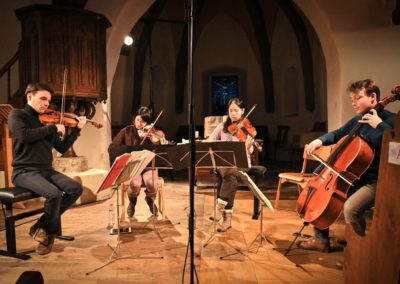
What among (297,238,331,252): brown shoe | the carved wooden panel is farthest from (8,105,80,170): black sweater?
(297,238,331,252): brown shoe

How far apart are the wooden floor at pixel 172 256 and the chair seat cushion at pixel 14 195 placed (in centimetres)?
48

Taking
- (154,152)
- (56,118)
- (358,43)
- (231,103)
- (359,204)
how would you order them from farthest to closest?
1. (358,43)
2. (231,103)
3. (56,118)
4. (154,152)
5. (359,204)

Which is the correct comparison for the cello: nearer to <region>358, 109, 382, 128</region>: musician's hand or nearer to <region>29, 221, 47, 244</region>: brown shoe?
<region>358, 109, 382, 128</region>: musician's hand

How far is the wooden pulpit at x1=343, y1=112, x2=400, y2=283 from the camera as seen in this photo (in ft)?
5.52

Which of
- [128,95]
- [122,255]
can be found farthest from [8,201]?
[128,95]

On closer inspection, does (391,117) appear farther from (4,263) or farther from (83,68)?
(83,68)

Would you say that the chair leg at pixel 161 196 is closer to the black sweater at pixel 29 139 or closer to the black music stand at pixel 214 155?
the black music stand at pixel 214 155

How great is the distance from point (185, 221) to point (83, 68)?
99.3 inches

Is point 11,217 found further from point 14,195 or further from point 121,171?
point 121,171

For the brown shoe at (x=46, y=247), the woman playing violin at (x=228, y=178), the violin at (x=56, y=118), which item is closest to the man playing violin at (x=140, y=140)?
the violin at (x=56, y=118)

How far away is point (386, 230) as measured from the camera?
1.75 meters

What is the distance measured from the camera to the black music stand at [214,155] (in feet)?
11.4

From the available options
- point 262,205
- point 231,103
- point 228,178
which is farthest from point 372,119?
point 231,103

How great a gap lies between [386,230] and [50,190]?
2.60m
